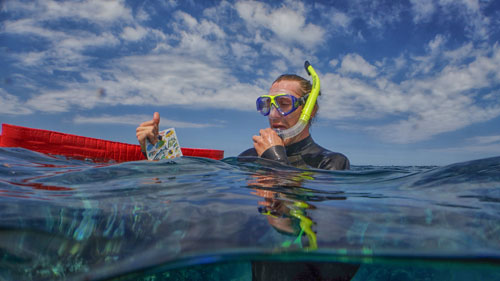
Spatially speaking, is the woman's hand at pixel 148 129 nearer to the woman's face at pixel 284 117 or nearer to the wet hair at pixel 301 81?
the woman's face at pixel 284 117

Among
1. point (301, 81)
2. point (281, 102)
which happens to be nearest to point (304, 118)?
point (281, 102)

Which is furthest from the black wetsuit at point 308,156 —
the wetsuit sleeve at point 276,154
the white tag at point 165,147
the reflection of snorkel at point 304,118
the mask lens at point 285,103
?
the white tag at point 165,147

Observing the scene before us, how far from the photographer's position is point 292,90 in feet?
15.7

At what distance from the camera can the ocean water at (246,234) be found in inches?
78.2

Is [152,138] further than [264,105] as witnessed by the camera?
No

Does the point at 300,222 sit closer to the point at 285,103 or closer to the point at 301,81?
the point at 285,103

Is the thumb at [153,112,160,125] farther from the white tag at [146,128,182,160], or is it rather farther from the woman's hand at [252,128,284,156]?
the woman's hand at [252,128,284,156]

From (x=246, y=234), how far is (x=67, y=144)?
5.44 metres

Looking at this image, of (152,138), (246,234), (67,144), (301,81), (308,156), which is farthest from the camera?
(67,144)

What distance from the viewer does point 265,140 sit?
13.6ft

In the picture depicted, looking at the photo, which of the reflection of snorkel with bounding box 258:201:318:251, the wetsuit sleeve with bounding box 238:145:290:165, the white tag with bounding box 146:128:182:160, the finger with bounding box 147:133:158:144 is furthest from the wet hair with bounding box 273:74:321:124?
the reflection of snorkel with bounding box 258:201:318:251

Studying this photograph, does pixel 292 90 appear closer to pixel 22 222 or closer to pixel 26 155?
pixel 22 222

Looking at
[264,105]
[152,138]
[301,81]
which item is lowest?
[152,138]

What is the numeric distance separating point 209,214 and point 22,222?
120 centimetres
